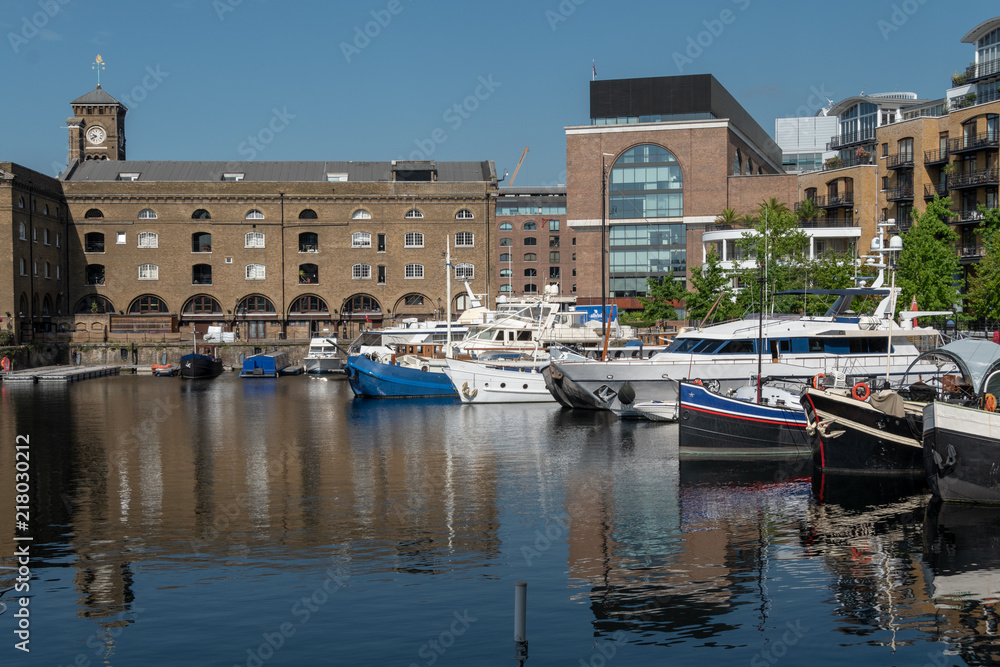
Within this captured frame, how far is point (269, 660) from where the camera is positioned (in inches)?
549

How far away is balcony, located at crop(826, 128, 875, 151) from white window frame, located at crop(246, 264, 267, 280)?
64907mm

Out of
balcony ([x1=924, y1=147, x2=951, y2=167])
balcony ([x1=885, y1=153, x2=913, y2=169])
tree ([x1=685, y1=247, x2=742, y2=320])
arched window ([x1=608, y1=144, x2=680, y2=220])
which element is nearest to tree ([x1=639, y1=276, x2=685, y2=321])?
tree ([x1=685, y1=247, x2=742, y2=320])

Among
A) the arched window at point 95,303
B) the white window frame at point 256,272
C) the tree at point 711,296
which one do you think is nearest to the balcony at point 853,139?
the tree at point 711,296

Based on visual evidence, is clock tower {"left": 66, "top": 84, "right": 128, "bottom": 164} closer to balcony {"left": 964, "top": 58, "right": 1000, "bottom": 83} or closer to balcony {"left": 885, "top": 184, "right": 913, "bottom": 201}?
balcony {"left": 885, "top": 184, "right": 913, "bottom": 201}

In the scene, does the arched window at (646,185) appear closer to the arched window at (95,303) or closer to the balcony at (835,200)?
the balcony at (835,200)

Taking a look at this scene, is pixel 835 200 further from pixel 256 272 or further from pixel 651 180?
pixel 256 272

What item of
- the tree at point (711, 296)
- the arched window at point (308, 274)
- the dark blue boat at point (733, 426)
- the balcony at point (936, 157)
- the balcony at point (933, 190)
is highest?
the balcony at point (936, 157)

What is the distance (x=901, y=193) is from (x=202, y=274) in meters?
66.3

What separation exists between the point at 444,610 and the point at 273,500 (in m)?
10.6

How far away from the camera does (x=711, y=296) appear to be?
233 feet

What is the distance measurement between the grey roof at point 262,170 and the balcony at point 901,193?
129 feet

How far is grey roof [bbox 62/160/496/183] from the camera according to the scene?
9806 centimetres

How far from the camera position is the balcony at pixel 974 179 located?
6894 cm

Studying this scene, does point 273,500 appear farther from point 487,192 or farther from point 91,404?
point 487,192
